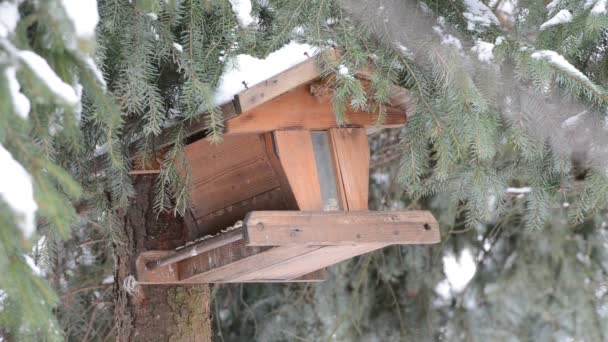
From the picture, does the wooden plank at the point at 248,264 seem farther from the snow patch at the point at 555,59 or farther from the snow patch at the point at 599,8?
the snow patch at the point at 599,8

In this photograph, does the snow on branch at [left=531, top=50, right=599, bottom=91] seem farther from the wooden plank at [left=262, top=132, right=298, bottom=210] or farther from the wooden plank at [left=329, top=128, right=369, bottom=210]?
the wooden plank at [left=262, top=132, right=298, bottom=210]

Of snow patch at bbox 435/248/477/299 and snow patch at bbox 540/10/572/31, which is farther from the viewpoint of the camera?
snow patch at bbox 435/248/477/299

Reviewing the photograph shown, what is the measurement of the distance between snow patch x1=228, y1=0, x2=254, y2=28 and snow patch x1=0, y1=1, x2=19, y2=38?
2.79 feet

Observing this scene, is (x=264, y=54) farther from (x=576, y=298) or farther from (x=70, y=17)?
(x=576, y=298)

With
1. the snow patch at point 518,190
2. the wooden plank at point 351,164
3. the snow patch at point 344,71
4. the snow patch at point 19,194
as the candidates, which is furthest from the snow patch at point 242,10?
the snow patch at point 518,190

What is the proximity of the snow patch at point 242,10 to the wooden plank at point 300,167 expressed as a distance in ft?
1.15

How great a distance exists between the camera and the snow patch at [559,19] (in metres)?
2.59

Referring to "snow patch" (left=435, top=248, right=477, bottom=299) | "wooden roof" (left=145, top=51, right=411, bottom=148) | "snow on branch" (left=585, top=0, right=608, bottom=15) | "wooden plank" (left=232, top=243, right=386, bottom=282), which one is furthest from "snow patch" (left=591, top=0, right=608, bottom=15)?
"snow patch" (left=435, top=248, right=477, bottom=299)

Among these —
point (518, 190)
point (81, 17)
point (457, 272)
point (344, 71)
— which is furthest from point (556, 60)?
point (457, 272)

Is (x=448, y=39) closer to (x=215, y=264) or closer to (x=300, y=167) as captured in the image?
(x=300, y=167)

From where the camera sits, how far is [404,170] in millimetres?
2697

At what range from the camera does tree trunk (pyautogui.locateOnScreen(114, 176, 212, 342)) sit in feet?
9.43

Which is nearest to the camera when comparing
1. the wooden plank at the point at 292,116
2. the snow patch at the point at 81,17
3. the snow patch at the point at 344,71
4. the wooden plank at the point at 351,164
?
the snow patch at the point at 81,17

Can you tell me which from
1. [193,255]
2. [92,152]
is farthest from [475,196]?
[92,152]
